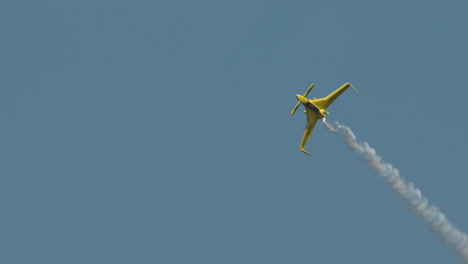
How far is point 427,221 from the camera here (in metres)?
102

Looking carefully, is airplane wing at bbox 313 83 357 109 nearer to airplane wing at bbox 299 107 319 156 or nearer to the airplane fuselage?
the airplane fuselage

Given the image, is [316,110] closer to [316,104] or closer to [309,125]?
[316,104]

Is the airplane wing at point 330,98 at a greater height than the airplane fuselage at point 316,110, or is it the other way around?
the airplane wing at point 330,98

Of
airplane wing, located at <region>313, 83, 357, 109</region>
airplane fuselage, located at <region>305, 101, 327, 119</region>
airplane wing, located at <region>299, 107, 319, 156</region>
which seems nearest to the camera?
airplane fuselage, located at <region>305, 101, 327, 119</region>

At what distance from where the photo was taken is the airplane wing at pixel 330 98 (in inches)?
4577

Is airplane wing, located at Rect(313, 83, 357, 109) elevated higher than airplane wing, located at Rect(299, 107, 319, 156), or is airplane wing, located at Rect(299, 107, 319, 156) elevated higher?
airplane wing, located at Rect(313, 83, 357, 109)

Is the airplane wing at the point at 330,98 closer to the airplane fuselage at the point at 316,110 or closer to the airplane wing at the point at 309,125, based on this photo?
the airplane fuselage at the point at 316,110

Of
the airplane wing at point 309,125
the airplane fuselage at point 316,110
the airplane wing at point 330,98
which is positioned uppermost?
the airplane wing at point 330,98

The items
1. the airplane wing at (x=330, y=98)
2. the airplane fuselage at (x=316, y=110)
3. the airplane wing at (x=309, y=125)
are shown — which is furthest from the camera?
the airplane wing at (x=309, y=125)

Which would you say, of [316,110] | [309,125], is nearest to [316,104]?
[316,110]

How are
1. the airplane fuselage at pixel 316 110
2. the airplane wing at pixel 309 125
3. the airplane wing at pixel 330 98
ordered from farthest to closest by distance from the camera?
1. the airplane wing at pixel 309 125
2. the airplane wing at pixel 330 98
3. the airplane fuselage at pixel 316 110

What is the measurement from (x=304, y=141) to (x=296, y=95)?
26.6 feet

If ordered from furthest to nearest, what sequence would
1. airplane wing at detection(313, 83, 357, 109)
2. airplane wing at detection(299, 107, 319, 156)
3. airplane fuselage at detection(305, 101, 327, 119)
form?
airplane wing at detection(299, 107, 319, 156) < airplane wing at detection(313, 83, 357, 109) < airplane fuselage at detection(305, 101, 327, 119)

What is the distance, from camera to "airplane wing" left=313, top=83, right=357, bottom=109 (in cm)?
11625
